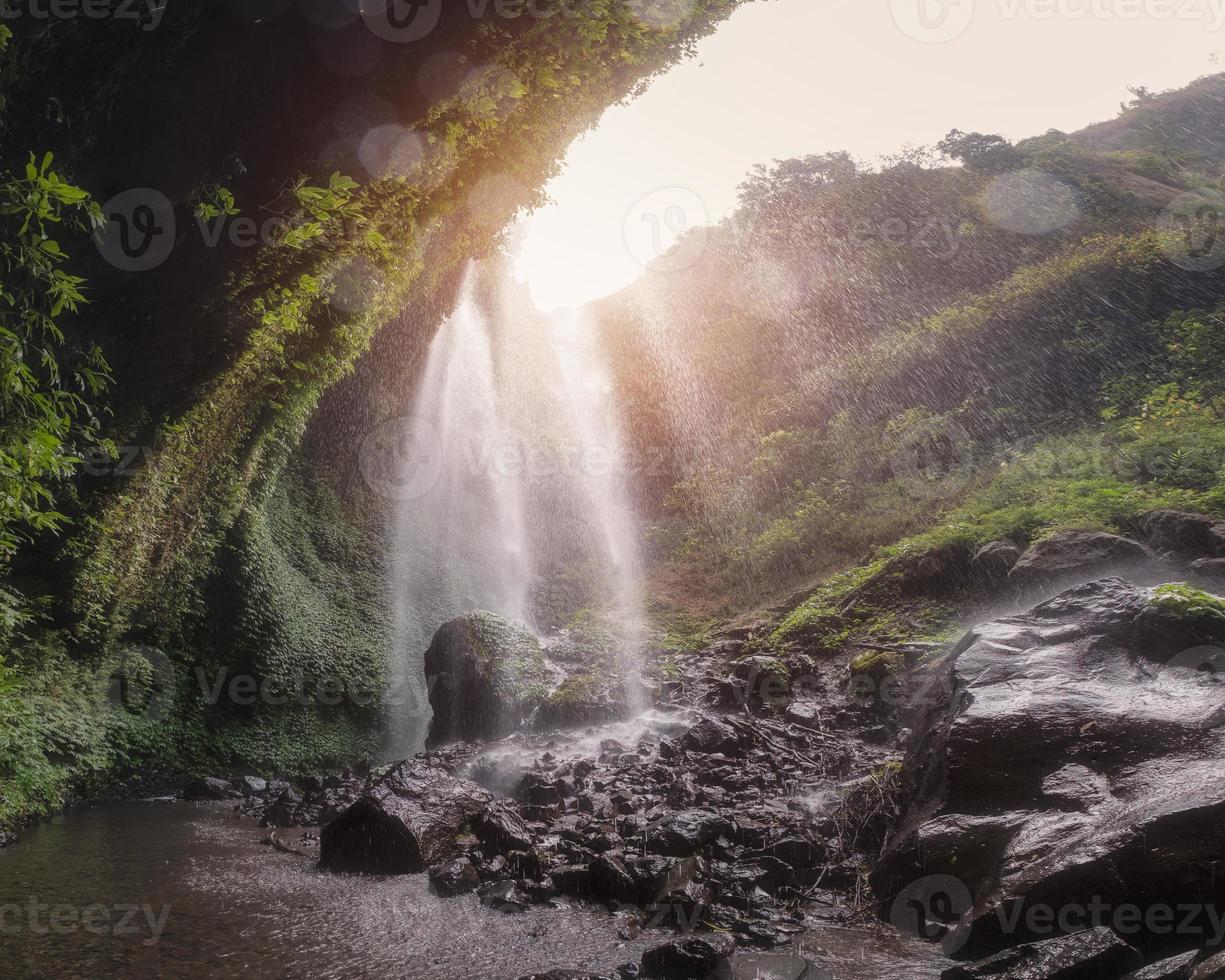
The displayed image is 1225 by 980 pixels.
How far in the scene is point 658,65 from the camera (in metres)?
12.0

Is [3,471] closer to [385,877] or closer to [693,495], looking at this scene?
[385,877]

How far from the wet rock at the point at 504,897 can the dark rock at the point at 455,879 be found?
0.16m

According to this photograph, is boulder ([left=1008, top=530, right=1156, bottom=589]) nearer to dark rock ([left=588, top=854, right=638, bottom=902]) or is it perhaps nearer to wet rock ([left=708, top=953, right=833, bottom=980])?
dark rock ([left=588, top=854, right=638, bottom=902])

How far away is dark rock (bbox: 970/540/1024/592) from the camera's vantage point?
1113cm

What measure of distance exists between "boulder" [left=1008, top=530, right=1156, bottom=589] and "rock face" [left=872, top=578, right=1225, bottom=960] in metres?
3.65

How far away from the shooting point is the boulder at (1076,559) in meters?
9.35

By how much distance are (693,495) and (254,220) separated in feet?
75.0

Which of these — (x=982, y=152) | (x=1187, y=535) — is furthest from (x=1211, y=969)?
(x=982, y=152)

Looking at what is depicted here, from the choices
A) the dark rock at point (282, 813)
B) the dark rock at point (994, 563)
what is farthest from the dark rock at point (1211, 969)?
the dark rock at point (994, 563)

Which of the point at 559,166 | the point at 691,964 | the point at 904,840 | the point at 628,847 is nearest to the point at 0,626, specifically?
the point at 628,847

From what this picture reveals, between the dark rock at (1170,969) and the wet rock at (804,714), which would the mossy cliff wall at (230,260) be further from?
the wet rock at (804,714)

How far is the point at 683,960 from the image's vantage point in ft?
12.6

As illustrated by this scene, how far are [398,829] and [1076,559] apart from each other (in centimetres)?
934

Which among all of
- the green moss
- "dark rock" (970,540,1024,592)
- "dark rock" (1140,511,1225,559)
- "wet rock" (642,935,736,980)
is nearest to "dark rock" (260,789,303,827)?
"wet rock" (642,935,736,980)
